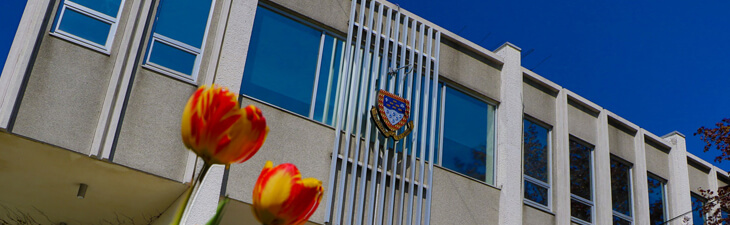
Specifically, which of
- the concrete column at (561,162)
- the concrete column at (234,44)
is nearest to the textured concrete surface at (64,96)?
the concrete column at (234,44)

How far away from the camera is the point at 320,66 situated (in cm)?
984

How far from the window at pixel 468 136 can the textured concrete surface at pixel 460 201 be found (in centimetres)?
31

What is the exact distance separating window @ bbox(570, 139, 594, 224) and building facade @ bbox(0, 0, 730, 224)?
1.1 inches

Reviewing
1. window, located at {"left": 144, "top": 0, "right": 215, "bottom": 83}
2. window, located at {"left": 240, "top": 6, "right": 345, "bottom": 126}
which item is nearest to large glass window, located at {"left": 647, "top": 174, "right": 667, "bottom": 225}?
window, located at {"left": 240, "top": 6, "right": 345, "bottom": 126}

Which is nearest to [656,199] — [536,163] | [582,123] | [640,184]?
[640,184]

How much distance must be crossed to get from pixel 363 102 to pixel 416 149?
1153mm

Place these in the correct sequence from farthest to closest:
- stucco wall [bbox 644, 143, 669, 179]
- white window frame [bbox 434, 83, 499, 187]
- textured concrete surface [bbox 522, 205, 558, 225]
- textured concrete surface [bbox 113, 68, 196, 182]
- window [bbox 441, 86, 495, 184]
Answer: stucco wall [bbox 644, 143, 669, 179] → textured concrete surface [bbox 522, 205, 558, 225] → window [bbox 441, 86, 495, 184] → white window frame [bbox 434, 83, 499, 187] → textured concrete surface [bbox 113, 68, 196, 182]

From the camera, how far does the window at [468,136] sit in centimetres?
1108

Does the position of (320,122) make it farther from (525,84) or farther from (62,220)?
(525,84)

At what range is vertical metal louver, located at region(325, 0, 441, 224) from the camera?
929 centimetres

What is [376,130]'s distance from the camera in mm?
9914

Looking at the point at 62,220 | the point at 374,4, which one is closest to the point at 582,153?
the point at 374,4

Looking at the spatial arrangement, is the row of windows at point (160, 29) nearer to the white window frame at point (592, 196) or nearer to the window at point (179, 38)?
the window at point (179, 38)

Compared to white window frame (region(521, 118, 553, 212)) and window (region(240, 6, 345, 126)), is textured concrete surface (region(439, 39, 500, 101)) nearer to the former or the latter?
white window frame (region(521, 118, 553, 212))
